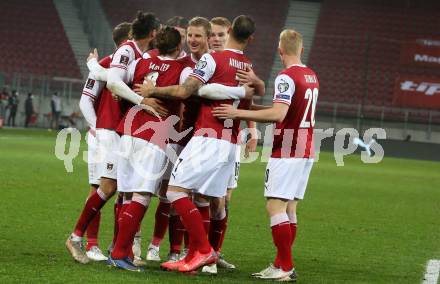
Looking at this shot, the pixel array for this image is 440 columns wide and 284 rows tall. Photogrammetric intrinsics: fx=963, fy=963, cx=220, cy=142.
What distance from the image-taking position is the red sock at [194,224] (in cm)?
774

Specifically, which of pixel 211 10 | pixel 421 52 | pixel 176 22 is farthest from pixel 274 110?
pixel 211 10

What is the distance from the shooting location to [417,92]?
127ft

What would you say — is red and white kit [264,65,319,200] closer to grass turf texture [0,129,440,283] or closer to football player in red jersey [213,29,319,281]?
football player in red jersey [213,29,319,281]

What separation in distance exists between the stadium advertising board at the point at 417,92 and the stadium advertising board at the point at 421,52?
1182 mm

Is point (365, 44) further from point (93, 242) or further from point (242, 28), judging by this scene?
point (242, 28)

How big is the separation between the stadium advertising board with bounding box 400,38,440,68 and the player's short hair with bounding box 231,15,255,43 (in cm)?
3246

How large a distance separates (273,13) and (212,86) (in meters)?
37.2

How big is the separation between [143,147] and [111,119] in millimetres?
696

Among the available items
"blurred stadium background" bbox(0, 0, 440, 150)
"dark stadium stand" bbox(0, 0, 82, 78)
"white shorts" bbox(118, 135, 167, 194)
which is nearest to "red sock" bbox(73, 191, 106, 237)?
"white shorts" bbox(118, 135, 167, 194)

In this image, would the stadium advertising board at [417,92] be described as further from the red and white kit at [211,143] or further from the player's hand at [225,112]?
the player's hand at [225,112]

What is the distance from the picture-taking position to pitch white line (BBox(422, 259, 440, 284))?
8242 mm

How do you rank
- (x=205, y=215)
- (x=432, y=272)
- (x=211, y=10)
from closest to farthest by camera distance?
1. (x=205, y=215)
2. (x=432, y=272)
3. (x=211, y=10)

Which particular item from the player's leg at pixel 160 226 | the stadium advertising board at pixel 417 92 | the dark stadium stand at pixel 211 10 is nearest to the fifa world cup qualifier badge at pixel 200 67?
the player's leg at pixel 160 226

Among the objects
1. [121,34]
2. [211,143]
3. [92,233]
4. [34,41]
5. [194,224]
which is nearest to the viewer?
[194,224]
